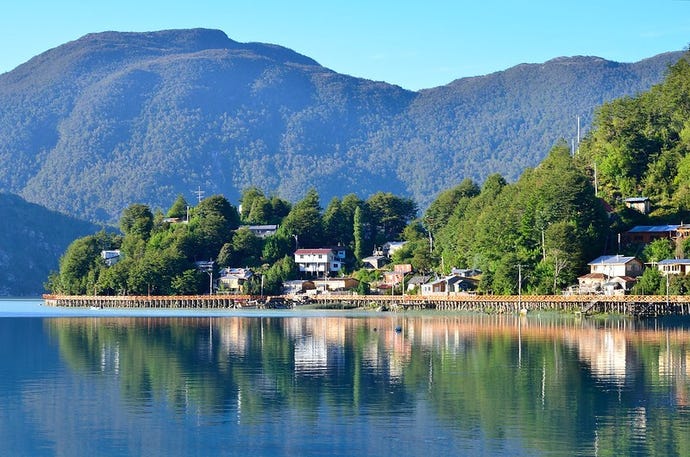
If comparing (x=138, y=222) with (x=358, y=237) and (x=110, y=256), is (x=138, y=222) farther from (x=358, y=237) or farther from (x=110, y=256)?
(x=358, y=237)

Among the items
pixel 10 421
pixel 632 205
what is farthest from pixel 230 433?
pixel 632 205

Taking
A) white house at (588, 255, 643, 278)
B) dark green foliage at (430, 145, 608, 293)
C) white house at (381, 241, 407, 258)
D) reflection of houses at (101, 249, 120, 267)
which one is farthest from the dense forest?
reflection of houses at (101, 249, 120, 267)

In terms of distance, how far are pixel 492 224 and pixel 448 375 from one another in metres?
63.8

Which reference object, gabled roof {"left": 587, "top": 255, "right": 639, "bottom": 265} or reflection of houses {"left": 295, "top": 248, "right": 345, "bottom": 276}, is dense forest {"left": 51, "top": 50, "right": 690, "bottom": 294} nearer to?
gabled roof {"left": 587, "top": 255, "right": 639, "bottom": 265}

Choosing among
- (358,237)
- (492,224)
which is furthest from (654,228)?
(358,237)

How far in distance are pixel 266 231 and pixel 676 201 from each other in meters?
59.7

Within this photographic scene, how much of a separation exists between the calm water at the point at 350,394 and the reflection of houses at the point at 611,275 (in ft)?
77.0

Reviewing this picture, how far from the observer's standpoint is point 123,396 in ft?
128

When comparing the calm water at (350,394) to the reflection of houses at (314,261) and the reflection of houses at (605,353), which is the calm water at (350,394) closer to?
the reflection of houses at (605,353)

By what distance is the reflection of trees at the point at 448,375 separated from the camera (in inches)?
1310

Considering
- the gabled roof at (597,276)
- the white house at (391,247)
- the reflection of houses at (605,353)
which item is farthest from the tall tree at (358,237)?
the reflection of houses at (605,353)

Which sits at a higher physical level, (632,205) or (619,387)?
(632,205)

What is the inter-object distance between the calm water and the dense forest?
3159cm

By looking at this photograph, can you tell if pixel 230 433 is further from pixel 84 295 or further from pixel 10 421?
pixel 84 295
